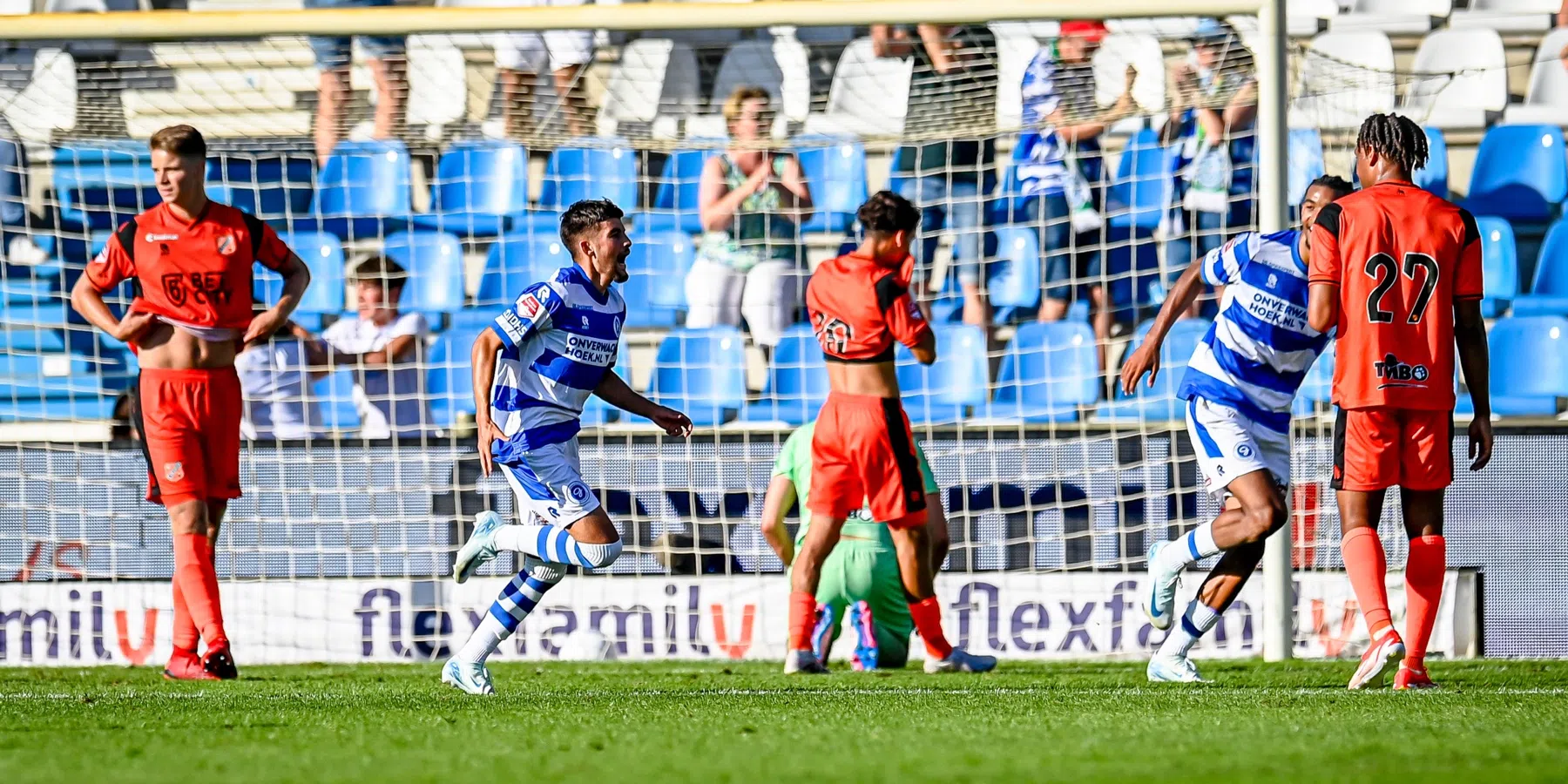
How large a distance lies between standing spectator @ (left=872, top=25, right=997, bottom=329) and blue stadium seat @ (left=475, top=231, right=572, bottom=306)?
6.75ft

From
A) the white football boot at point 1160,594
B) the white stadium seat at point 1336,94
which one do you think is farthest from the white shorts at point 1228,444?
the white stadium seat at point 1336,94

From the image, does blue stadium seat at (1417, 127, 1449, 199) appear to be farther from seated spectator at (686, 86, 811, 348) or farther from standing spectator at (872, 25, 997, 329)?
seated spectator at (686, 86, 811, 348)

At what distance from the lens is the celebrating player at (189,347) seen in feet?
21.0

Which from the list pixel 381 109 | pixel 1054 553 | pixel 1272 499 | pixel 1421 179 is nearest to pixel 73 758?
pixel 1272 499

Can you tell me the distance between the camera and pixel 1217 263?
5.62m

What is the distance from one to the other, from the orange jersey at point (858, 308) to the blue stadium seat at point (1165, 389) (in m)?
2.20

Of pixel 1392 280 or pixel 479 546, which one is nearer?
pixel 1392 280

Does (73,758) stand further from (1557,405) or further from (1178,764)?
(1557,405)

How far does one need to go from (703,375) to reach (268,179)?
3.23 m

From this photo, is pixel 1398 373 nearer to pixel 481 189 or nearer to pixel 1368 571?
pixel 1368 571

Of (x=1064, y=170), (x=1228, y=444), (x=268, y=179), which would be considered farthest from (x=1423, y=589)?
(x=268, y=179)

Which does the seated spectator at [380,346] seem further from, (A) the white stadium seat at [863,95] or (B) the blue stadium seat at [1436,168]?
(B) the blue stadium seat at [1436,168]

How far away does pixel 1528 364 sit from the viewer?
9266mm

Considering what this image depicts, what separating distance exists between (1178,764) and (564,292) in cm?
273
